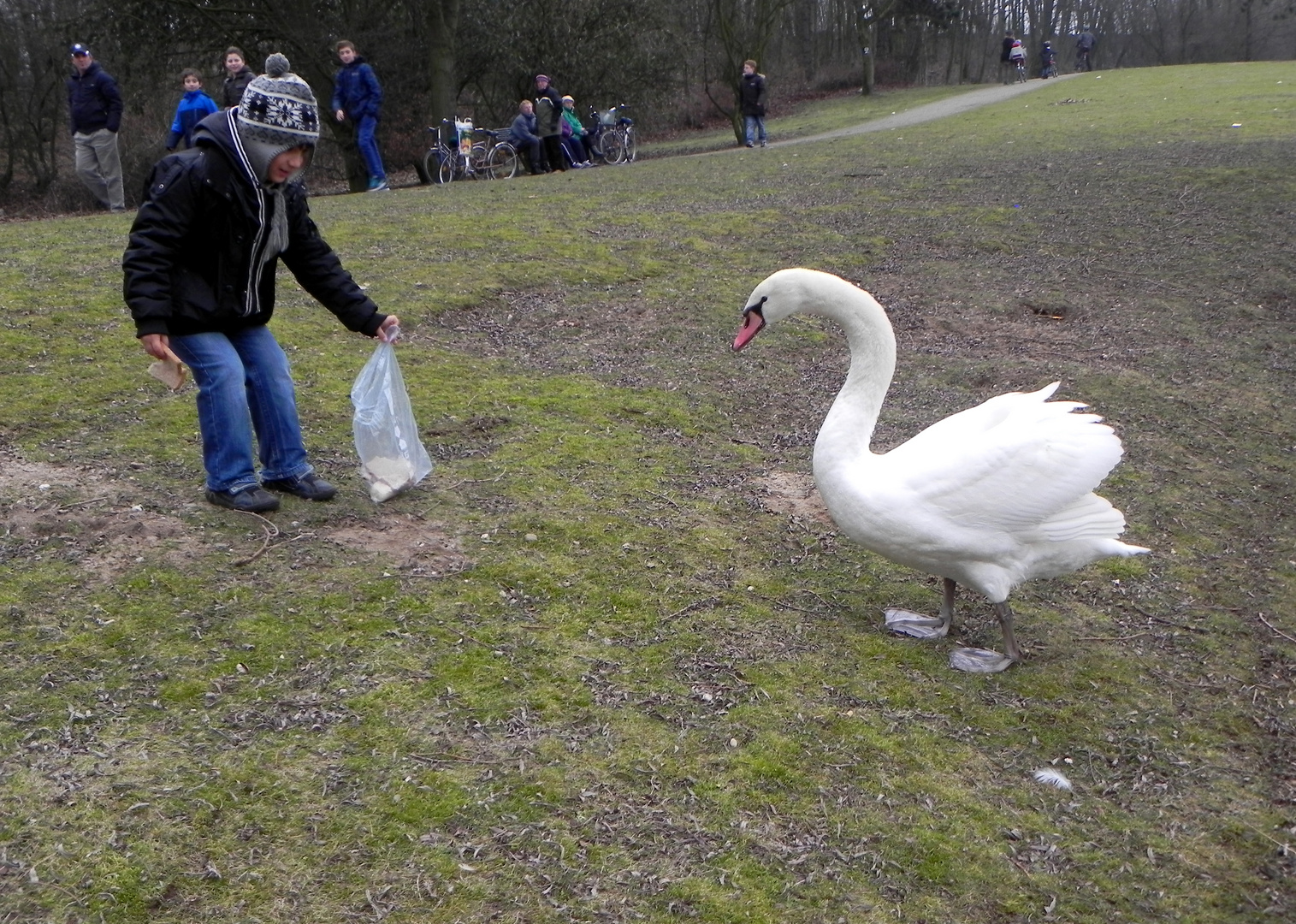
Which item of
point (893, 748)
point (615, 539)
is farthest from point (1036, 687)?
point (615, 539)

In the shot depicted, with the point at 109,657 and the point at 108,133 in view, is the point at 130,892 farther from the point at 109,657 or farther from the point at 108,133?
the point at 108,133

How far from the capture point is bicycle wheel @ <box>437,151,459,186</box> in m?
20.9

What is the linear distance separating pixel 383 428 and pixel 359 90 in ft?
46.9

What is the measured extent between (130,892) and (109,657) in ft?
4.01

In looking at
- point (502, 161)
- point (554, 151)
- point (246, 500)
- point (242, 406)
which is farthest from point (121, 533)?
point (554, 151)

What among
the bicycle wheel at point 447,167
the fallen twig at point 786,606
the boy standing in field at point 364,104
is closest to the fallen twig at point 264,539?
the fallen twig at point 786,606

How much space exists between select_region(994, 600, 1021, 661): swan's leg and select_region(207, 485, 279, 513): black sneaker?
3.24 meters

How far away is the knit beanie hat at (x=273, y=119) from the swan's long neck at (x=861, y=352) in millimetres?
2262

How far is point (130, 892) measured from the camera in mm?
2941

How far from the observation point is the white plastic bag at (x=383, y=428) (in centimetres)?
541

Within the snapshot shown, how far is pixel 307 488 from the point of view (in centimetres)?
541

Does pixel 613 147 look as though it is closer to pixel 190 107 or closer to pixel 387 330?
pixel 190 107

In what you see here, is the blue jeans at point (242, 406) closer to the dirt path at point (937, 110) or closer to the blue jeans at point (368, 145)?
the blue jeans at point (368, 145)

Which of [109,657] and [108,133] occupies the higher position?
[108,133]
